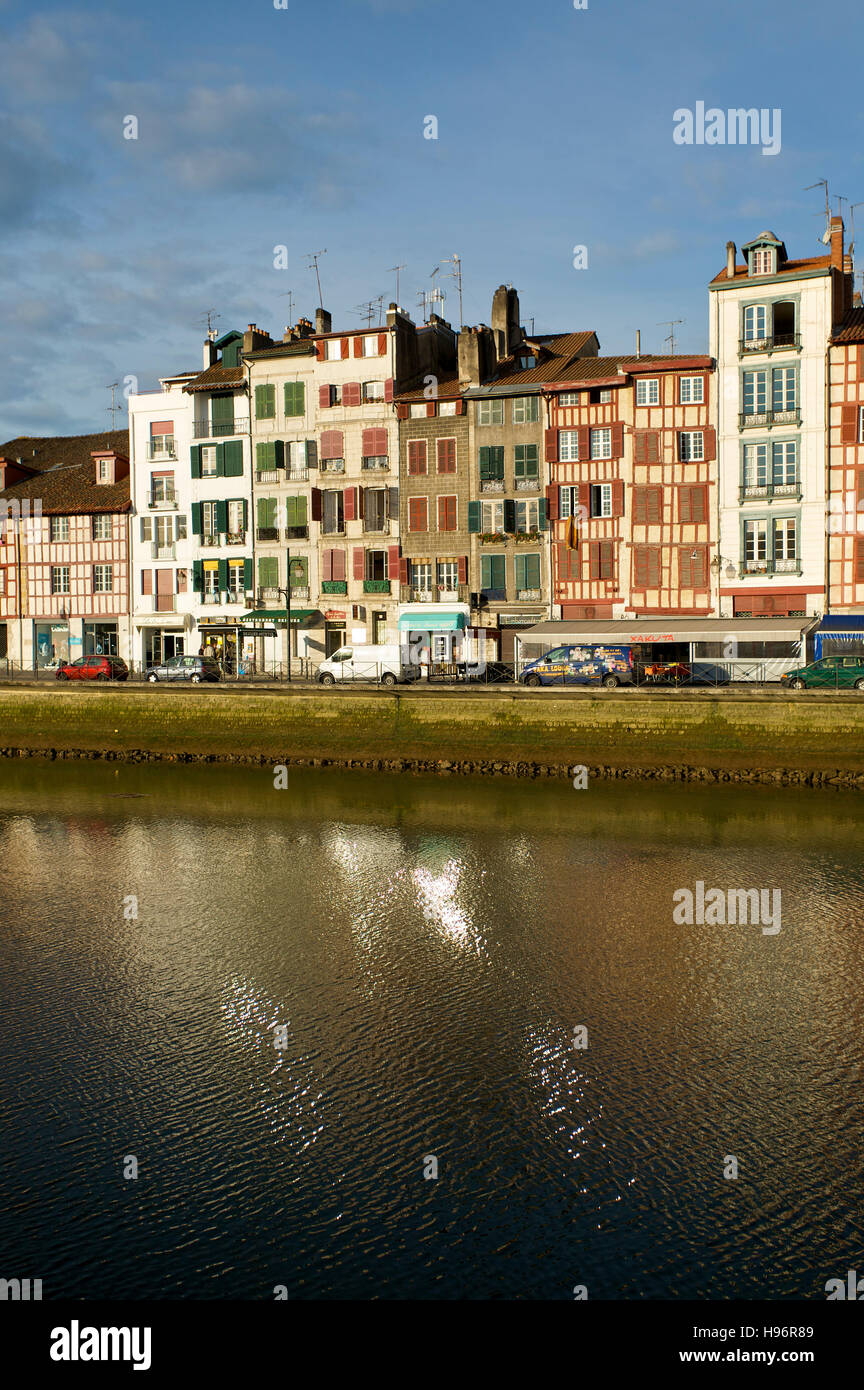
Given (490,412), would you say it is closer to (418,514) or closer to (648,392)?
(418,514)

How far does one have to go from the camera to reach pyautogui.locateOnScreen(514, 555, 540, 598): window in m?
45.8

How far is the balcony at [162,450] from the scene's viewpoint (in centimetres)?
5269

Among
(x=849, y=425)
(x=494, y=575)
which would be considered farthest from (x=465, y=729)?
(x=849, y=425)

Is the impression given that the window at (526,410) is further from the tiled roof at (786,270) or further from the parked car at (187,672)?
the parked car at (187,672)

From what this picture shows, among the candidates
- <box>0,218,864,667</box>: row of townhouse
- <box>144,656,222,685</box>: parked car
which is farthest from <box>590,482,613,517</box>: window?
<box>144,656,222,685</box>: parked car

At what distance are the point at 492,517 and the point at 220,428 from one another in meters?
14.2

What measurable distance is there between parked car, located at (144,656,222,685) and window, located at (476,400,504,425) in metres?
14.9

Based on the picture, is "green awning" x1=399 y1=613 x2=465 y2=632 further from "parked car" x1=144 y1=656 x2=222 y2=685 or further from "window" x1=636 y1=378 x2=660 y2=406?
"window" x1=636 y1=378 x2=660 y2=406

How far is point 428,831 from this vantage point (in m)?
26.2

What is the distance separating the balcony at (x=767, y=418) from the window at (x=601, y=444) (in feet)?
16.8

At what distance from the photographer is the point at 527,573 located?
45875 millimetres

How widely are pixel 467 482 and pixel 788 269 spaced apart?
576 inches

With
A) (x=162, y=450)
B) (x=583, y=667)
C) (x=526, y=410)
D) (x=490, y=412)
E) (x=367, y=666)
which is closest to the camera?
(x=583, y=667)
